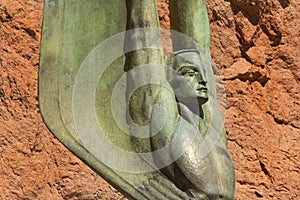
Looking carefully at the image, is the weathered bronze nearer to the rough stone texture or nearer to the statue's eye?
the statue's eye

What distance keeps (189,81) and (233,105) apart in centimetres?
127

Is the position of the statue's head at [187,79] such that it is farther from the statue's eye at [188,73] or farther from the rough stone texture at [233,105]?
the rough stone texture at [233,105]

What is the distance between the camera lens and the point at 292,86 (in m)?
3.95

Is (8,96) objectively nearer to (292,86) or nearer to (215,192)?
(292,86)

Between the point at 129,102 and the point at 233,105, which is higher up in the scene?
the point at 129,102

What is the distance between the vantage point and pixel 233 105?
12.8 feet

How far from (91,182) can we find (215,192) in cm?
118

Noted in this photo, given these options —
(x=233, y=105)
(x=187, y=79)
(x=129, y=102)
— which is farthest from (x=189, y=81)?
(x=233, y=105)

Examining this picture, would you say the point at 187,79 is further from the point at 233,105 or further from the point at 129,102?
the point at 233,105

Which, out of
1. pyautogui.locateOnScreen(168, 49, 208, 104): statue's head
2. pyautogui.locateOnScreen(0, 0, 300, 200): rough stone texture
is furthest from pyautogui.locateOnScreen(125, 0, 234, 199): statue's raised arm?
pyautogui.locateOnScreen(0, 0, 300, 200): rough stone texture

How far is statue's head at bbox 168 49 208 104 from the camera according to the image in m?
2.62

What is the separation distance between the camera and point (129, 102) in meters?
2.59

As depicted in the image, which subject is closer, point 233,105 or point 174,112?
point 174,112

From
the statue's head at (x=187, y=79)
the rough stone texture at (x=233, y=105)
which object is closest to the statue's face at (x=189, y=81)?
the statue's head at (x=187, y=79)
